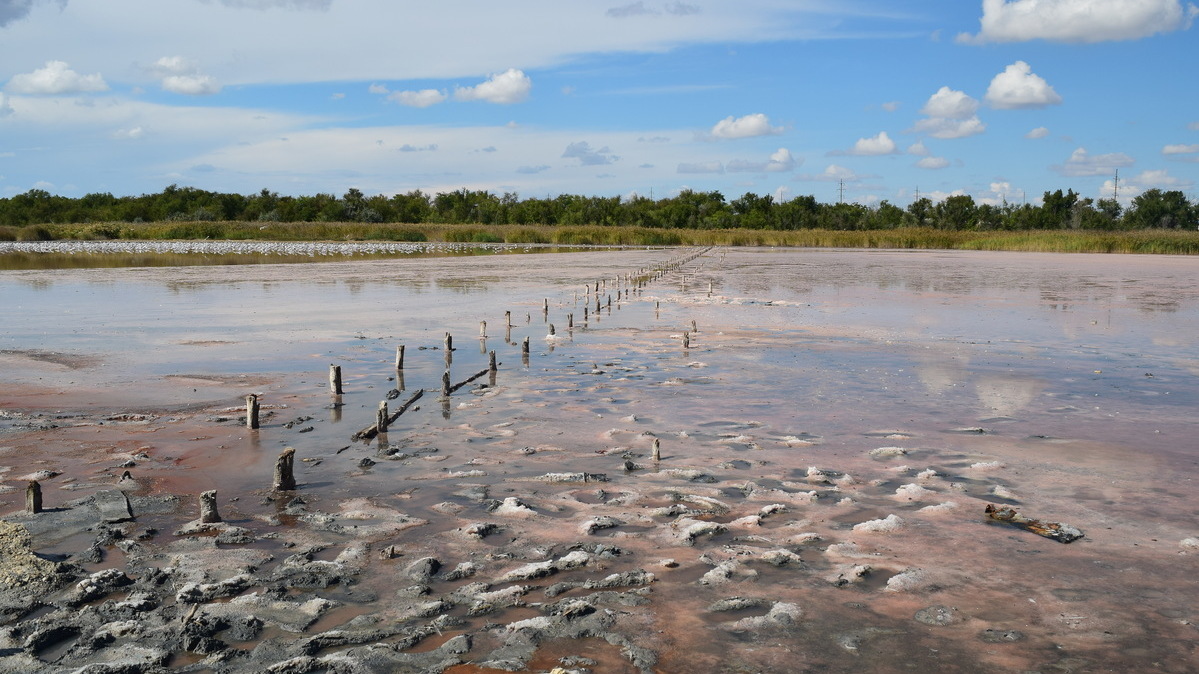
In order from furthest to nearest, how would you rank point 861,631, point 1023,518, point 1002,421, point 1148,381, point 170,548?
1. point 1148,381
2. point 1002,421
3. point 1023,518
4. point 170,548
5. point 861,631

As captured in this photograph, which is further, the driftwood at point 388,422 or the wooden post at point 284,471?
the driftwood at point 388,422

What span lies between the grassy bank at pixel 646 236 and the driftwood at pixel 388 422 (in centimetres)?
6791

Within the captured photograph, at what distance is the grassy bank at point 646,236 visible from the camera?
70.0 metres

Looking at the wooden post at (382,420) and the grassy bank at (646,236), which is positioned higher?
the grassy bank at (646,236)

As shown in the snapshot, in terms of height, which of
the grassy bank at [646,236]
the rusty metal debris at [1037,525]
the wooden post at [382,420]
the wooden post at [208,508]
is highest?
the grassy bank at [646,236]

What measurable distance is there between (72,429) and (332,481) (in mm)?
4097

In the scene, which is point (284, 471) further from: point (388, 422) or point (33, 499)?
point (388, 422)

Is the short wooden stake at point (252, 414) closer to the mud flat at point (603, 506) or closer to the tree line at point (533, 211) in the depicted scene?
the mud flat at point (603, 506)

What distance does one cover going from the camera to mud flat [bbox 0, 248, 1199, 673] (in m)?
5.89

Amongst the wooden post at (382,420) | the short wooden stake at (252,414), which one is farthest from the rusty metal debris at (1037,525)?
the short wooden stake at (252,414)

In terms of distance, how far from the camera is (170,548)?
726 cm

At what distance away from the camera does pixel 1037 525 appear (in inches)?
311

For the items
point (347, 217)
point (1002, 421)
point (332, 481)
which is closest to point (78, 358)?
point (332, 481)

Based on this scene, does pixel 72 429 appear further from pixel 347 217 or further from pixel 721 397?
pixel 347 217
